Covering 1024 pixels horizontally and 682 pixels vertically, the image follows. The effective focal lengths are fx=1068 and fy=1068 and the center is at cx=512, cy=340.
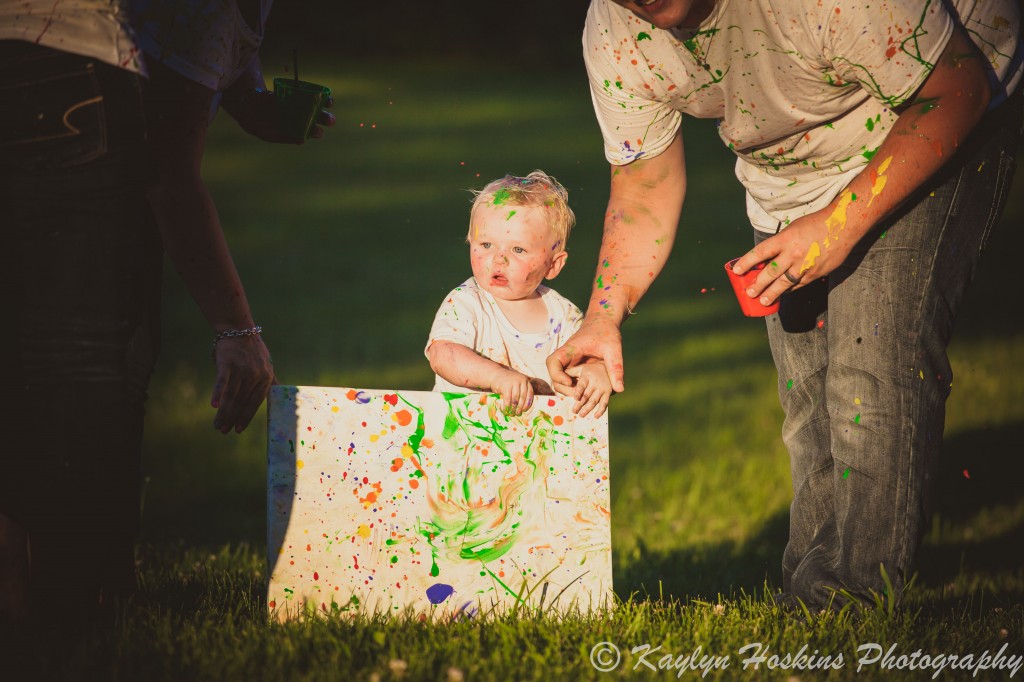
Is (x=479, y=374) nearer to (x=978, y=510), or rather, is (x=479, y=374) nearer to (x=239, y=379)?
(x=239, y=379)

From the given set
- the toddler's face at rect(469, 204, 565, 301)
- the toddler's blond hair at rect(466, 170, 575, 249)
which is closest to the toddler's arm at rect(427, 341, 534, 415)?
the toddler's face at rect(469, 204, 565, 301)

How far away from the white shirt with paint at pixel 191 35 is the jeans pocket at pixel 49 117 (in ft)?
0.60

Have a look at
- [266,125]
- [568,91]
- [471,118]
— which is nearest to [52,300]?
[266,125]

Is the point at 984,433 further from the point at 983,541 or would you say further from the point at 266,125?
the point at 266,125

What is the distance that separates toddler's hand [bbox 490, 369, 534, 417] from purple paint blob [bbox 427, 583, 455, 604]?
55cm

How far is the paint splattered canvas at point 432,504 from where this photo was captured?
3107mm

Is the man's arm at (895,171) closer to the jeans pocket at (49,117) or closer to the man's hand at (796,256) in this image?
the man's hand at (796,256)

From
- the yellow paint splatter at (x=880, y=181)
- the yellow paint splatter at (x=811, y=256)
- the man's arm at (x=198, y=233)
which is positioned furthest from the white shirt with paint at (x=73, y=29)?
the yellow paint splatter at (x=880, y=181)

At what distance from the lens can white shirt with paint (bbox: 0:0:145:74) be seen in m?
2.48

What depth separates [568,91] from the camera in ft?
93.0

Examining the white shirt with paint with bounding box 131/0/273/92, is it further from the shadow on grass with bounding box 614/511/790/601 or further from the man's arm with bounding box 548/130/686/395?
the shadow on grass with bounding box 614/511/790/601

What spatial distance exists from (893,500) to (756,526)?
205 cm

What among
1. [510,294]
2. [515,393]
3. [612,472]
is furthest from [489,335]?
[612,472]

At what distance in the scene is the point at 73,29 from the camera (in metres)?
2.50
